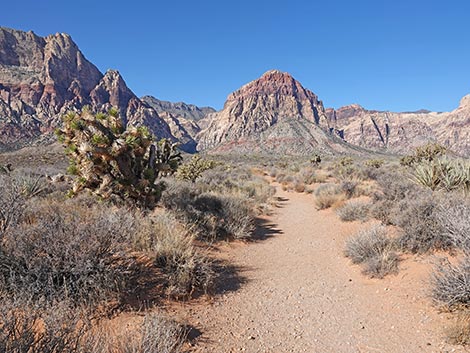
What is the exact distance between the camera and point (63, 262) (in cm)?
372

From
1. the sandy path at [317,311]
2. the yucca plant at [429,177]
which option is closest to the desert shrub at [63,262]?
the sandy path at [317,311]

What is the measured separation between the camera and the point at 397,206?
745cm

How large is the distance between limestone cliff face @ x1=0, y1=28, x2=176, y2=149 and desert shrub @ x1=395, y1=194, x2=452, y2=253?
296ft

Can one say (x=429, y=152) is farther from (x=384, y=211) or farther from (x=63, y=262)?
(x=63, y=262)

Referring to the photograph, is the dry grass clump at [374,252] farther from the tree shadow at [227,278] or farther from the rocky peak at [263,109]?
the rocky peak at [263,109]

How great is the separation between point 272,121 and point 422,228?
119m

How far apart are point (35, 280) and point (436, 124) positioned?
169 meters

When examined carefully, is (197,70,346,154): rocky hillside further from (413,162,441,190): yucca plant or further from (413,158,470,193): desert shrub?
(413,158,470,193): desert shrub

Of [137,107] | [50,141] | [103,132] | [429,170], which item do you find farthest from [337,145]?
[137,107]

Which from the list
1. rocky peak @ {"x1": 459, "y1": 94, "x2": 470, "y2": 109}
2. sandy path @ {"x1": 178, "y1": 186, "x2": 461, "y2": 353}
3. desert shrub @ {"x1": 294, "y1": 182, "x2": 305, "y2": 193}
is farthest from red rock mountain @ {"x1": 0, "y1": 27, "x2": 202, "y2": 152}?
rocky peak @ {"x1": 459, "y1": 94, "x2": 470, "y2": 109}

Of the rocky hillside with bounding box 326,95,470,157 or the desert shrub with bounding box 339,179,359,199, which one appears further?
the rocky hillside with bounding box 326,95,470,157

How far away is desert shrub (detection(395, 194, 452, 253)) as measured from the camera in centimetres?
551

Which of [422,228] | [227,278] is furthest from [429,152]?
[227,278]

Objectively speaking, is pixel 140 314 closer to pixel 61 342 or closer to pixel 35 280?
pixel 35 280
